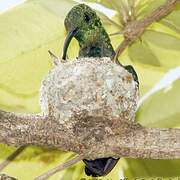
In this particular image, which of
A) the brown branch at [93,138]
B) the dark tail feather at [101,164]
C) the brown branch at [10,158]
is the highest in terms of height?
the brown branch at [93,138]

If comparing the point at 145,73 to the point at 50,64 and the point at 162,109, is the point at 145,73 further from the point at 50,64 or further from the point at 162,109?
the point at 50,64

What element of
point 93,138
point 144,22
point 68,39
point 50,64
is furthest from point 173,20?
point 93,138

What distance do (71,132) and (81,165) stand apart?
1.90 ft

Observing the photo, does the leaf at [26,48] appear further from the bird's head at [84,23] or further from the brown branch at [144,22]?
the brown branch at [144,22]

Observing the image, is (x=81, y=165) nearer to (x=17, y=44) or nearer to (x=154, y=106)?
(x=154, y=106)

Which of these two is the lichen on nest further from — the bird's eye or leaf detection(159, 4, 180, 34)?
leaf detection(159, 4, 180, 34)

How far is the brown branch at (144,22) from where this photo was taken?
216 centimetres

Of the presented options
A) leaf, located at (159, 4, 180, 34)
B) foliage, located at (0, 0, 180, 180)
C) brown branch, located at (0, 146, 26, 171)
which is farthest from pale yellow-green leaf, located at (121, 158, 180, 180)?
leaf, located at (159, 4, 180, 34)

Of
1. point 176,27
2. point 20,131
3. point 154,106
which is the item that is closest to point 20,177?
point 20,131

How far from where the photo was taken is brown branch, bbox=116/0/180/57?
216cm

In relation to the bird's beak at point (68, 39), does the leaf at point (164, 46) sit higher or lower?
lower

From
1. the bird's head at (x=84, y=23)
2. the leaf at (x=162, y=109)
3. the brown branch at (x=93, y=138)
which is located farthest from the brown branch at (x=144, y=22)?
the brown branch at (x=93, y=138)

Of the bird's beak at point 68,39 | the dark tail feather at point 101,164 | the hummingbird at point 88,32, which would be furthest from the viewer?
the hummingbird at point 88,32

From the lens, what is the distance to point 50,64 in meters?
2.26
